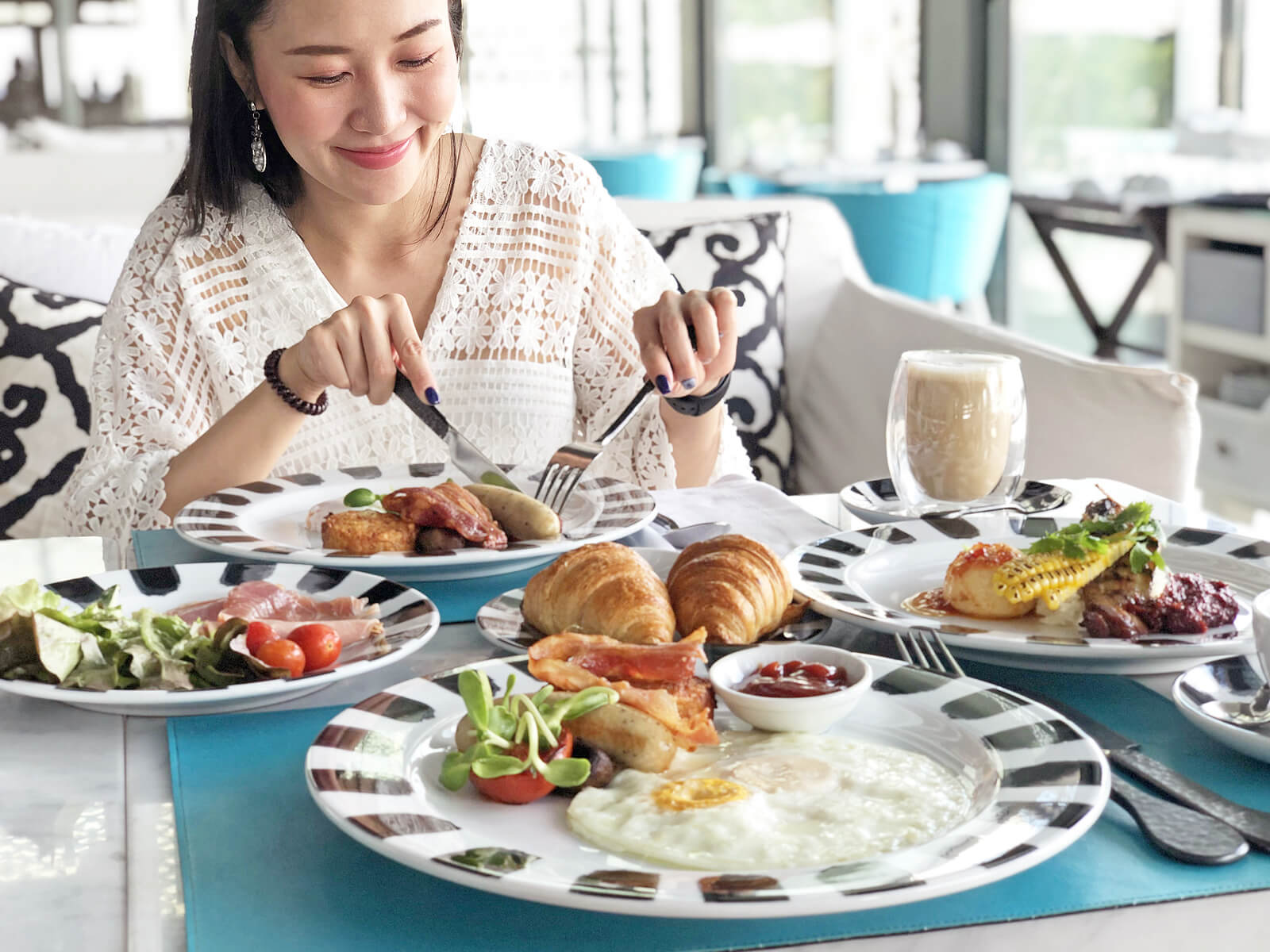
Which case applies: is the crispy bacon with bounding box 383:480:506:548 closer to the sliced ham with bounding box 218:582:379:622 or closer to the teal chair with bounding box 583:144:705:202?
→ the sliced ham with bounding box 218:582:379:622

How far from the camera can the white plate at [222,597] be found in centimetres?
75

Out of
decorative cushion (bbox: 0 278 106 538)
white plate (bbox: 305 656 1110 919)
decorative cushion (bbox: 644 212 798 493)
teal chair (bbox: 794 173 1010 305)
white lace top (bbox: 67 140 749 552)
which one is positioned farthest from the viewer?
teal chair (bbox: 794 173 1010 305)

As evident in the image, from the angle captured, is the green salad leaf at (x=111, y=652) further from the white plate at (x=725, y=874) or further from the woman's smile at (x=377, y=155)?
the woman's smile at (x=377, y=155)

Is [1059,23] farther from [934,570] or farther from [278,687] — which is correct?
[278,687]

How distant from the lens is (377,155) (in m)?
1.57

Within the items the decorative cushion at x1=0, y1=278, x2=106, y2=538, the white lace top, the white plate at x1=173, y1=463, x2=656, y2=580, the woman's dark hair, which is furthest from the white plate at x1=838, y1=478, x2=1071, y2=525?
the decorative cushion at x1=0, y1=278, x2=106, y2=538

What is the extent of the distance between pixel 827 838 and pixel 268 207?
146 centimetres

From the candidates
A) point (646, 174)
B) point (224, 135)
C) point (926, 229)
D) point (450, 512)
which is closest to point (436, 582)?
point (450, 512)

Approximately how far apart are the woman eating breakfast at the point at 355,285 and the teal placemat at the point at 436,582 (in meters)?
0.21

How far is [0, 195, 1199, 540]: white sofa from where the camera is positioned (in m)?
1.82

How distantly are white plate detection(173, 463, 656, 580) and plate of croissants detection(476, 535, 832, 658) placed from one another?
0.16 metres

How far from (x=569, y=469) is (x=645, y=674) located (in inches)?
22.8

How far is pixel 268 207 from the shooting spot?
1826 mm

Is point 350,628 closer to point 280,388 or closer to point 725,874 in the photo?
point 725,874
